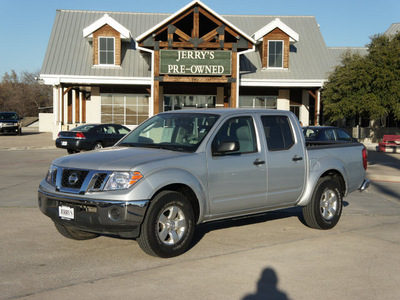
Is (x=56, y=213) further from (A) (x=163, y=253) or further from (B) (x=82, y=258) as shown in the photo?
(A) (x=163, y=253)

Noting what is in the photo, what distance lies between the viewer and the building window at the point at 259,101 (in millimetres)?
32844

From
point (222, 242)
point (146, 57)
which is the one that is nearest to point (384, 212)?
point (222, 242)

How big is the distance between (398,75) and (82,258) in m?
25.7

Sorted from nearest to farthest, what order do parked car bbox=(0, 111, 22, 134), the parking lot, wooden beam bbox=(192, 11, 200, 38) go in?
1. the parking lot
2. wooden beam bbox=(192, 11, 200, 38)
3. parked car bbox=(0, 111, 22, 134)

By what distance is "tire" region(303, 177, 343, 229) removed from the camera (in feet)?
24.8

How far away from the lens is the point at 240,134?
22.5 feet

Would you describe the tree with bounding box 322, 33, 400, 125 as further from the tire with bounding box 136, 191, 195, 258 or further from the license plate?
the license plate

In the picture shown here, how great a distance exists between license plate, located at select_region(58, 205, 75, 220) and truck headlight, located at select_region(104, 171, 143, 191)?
53 centimetres

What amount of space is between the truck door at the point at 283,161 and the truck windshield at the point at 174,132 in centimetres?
98

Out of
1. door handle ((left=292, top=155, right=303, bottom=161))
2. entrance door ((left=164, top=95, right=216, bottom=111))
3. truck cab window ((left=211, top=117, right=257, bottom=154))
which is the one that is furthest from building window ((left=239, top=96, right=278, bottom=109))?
truck cab window ((left=211, top=117, right=257, bottom=154))

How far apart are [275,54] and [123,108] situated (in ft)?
33.8

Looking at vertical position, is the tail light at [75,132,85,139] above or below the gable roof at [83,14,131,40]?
below

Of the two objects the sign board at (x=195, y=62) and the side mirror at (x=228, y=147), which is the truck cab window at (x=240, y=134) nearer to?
the side mirror at (x=228, y=147)

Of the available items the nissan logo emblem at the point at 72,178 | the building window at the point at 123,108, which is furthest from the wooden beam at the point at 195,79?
the nissan logo emblem at the point at 72,178
